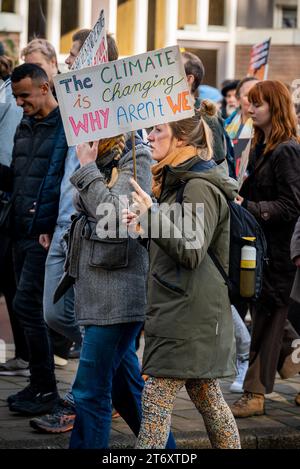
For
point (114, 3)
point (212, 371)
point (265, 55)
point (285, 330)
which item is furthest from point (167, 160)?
point (114, 3)

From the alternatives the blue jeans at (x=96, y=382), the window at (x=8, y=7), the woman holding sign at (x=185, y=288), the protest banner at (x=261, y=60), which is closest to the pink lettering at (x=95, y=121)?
the woman holding sign at (x=185, y=288)

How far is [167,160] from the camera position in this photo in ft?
16.0

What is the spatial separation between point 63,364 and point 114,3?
10.2 m

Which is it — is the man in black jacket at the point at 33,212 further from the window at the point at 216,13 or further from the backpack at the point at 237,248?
the window at the point at 216,13

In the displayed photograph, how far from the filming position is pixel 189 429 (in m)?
6.06

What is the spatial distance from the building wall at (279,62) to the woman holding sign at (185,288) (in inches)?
536

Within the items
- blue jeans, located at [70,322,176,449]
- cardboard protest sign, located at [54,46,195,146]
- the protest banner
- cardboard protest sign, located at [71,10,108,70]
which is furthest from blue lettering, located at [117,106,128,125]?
the protest banner

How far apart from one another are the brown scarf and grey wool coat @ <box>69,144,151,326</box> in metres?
0.14

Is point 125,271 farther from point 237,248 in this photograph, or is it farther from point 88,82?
point 88,82

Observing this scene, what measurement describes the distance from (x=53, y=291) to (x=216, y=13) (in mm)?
13078

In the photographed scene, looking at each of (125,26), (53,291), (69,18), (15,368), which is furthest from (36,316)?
(125,26)

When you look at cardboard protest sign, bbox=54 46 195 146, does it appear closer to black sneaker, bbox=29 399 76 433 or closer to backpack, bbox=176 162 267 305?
backpack, bbox=176 162 267 305

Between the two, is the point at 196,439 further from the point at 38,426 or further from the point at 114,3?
the point at 114,3

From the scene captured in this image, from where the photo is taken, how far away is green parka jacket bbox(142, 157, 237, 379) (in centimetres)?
471
